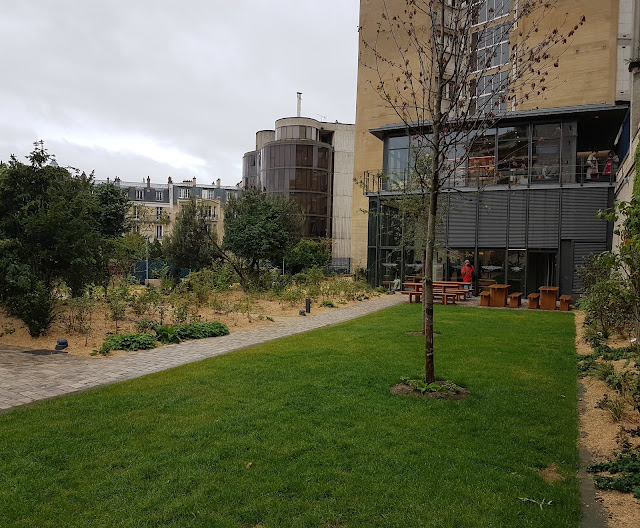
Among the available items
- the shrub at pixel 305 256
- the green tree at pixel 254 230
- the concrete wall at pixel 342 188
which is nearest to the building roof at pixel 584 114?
the green tree at pixel 254 230

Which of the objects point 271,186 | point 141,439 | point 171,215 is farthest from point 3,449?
point 171,215

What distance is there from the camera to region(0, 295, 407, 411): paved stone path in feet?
21.9

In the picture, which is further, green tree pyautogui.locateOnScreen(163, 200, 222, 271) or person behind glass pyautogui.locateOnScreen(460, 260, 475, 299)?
green tree pyautogui.locateOnScreen(163, 200, 222, 271)

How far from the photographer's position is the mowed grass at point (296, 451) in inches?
137

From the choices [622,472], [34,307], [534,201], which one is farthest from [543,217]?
[34,307]

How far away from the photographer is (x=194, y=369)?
25.8 ft

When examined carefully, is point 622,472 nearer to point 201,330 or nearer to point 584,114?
point 201,330

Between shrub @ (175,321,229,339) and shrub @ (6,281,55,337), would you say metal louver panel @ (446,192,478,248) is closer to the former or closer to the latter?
shrub @ (175,321,229,339)

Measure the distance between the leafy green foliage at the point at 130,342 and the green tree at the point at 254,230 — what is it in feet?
39.7

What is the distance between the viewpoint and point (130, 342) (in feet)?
33.0

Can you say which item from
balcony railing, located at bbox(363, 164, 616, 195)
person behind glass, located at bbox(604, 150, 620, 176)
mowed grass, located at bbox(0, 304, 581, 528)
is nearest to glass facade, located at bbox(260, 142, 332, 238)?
balcony railing, located at bbox(363, 164, 616, 195)

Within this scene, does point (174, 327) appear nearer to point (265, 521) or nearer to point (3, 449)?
point (3, 449)

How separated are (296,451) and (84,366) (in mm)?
5481

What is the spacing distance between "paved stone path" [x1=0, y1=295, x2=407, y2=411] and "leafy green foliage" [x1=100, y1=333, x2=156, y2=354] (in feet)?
1.20
